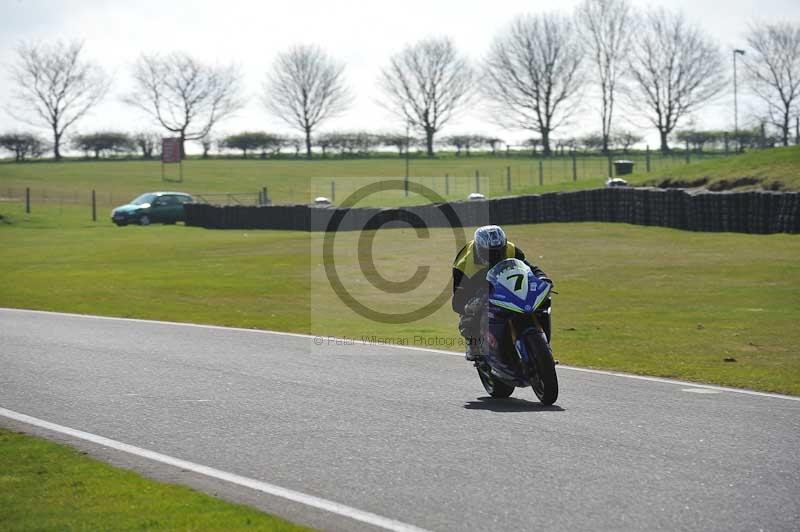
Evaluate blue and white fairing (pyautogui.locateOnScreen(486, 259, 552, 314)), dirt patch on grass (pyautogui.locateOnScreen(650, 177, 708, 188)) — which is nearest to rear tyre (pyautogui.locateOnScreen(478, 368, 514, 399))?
blue and white fairing (pyautogui.locateOnScreen(486, 259, 552, 314))

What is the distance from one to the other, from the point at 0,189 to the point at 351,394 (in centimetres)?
6430

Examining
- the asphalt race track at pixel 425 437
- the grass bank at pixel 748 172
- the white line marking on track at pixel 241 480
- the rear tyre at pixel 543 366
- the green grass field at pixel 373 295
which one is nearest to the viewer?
the white line marking on track at pixel 241 480

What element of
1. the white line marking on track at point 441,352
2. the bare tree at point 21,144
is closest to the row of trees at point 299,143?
the bare tree at point 21,144

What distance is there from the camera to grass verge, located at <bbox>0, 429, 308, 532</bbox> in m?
5.67

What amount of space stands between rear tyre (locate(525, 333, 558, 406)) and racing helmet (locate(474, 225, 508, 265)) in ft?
2.96

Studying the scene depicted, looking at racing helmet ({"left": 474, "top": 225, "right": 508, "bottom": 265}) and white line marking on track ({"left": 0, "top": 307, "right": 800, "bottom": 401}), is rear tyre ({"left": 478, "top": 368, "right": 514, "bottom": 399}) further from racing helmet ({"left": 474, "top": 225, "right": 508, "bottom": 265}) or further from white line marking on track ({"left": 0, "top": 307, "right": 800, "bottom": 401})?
white line marking on track ({"left": 0, "top": 307, "right": 800, "bottom": 401})

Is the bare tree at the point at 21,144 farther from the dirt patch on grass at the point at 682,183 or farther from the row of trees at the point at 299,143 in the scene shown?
the dirt patch on grass at the point at 682,183

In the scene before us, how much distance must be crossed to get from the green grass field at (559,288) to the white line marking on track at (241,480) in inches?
222

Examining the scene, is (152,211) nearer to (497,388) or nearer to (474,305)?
(474,305)

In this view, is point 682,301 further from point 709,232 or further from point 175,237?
point 175,237

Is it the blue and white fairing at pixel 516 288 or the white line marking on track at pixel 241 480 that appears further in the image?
the blue and white fairing at pixel 516 288

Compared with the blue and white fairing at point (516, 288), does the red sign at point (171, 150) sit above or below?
above

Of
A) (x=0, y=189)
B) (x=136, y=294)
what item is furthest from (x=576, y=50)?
(x=136, y=294)

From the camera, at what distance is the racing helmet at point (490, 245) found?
9344mm
